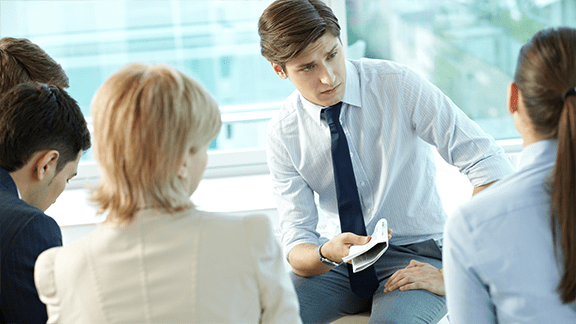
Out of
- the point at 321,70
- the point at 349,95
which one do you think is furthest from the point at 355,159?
the point at 321,70

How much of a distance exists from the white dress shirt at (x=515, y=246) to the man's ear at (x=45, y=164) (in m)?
0.98

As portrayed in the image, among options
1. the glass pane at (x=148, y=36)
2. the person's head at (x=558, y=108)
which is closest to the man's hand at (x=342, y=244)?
the person's head at (x=558, y=108)

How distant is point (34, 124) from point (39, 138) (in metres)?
0.04

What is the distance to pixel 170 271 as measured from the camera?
93 centimetres

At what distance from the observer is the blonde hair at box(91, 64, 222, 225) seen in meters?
0.90

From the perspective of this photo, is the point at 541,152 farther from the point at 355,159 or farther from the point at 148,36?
the point at 148,36

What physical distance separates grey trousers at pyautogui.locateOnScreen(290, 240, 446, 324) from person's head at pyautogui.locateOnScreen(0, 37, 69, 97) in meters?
1.03

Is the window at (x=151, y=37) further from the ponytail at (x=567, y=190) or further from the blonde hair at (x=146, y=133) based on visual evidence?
the ponytail at (x=567, y=190)

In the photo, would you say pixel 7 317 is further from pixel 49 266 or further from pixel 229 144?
pixel 229 144

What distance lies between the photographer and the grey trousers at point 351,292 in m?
1.57

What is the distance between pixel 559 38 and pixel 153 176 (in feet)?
2.44

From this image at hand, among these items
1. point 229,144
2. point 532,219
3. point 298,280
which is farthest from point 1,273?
point 229,144

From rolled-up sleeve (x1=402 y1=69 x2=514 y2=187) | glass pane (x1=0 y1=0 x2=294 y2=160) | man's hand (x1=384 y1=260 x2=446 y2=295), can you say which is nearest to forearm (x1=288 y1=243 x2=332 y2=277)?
man's hand (x1=384 y1=260 x2=446 y2=295)

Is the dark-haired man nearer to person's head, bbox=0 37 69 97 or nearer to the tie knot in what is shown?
the tie knot
